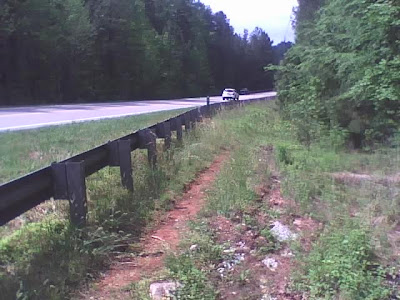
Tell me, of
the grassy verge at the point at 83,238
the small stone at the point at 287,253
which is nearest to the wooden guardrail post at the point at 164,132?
the grassy verge at the point at 83,238

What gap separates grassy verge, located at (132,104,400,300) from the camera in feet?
13.3

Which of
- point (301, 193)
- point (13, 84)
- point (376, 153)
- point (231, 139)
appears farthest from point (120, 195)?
point (13, 84)

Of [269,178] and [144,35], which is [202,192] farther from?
[144,35]

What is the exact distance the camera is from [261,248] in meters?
5.03

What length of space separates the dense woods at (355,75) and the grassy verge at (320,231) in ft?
5.19

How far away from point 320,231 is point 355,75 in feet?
23.1

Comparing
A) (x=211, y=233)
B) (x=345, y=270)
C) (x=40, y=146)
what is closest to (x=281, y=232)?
(x=211, y=233)

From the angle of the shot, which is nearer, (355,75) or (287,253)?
(287,253)

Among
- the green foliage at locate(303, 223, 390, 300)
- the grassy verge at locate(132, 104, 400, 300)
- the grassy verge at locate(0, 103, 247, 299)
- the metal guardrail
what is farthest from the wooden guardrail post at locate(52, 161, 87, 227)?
the green foliage at locate(303, 223, 390, 300)

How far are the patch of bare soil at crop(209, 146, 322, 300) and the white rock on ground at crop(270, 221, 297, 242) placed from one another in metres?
0.06

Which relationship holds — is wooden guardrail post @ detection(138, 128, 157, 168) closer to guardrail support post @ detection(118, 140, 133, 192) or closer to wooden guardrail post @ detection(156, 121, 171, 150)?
guardrail support post @ detection(118, 140, 133, 192)

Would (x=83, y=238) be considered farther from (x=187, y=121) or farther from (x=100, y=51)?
(x=100, y=51)

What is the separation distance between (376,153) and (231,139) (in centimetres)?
399

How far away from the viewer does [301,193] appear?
6.94 metres
